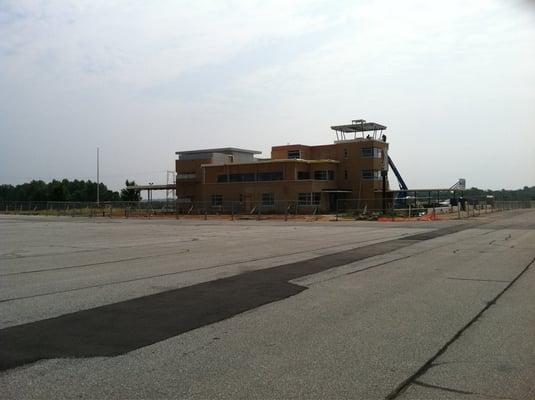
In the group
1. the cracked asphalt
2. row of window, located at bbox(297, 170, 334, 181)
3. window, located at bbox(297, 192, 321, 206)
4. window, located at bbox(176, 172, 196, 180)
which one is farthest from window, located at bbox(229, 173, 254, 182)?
the cracked asphalt

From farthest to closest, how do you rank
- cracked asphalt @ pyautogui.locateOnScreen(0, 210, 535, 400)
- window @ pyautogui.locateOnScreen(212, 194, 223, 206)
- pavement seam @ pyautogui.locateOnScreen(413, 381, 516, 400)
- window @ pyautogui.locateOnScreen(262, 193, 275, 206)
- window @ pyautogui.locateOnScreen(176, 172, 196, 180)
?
window @ pyautogui.locateOnScreen(176, 172, 196, 180) < window @ pyautogui.locateOnScreen(212, 194, 223, 206) < window @ pyautogui.locateOnScreen(262, 193, 275, 206) < cracked asphalt @ pyautogui.locateOnScreen(0, 210, 535, 400) < pavement seam @ pyautogui.locateOnScreen(413, 381, 516, 400)

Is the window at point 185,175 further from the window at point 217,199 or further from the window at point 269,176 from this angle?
the window at point 269,176

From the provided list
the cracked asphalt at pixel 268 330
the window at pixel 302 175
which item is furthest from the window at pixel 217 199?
the cracked asphalt at pixel 268 330

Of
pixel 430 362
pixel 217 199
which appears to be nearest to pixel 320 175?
pixel 217 199

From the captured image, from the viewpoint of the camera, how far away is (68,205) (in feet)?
265

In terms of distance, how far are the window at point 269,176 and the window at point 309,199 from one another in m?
4.29

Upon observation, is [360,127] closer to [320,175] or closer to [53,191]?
[320,175]

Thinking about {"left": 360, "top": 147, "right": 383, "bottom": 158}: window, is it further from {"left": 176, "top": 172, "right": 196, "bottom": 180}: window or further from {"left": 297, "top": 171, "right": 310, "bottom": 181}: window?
{"left": 176, "top": 172, "right": 196, "bottom": 180}: window

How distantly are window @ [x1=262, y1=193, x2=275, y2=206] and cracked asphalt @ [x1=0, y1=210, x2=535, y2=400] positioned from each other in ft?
188

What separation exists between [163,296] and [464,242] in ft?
53.8

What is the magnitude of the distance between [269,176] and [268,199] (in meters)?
3.09

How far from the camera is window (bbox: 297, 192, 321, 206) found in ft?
228

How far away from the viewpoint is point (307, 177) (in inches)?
2911

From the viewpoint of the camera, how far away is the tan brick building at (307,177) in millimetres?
71000
